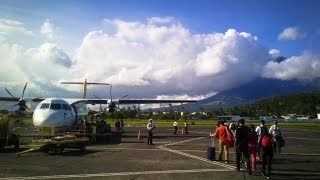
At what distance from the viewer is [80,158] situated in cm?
1766

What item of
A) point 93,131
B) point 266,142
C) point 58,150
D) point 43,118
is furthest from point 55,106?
point 266,142

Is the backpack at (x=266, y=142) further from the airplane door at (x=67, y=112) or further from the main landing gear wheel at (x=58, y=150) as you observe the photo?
the airplane door at (x=67, y=112)

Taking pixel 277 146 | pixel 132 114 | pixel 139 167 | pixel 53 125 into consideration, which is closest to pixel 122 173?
pixel 139 167

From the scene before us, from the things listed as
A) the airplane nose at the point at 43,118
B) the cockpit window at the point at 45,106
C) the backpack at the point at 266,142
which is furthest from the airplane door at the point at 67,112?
the backpack at the point at 266,142

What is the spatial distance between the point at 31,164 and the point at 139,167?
13.6ft

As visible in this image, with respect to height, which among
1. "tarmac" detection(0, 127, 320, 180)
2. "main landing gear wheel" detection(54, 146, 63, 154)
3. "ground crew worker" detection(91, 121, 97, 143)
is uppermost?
"ground crew worker" detection(91, 121, 97, 143)

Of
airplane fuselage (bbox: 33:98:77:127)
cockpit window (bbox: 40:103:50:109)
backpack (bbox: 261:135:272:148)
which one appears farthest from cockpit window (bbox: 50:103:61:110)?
backpack (bbox: 261:135:272:148)

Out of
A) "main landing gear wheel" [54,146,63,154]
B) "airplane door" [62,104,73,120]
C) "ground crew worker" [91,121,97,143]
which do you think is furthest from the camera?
"ground crew worker" [91,121,97,143]

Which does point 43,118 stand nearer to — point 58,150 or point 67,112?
point 67,112

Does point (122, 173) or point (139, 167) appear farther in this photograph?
point (139, 167)

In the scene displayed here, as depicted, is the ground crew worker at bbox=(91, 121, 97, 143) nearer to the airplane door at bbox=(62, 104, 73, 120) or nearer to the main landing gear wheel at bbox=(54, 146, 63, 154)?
the airplane door at bbox=(62, 104, 73, 120)

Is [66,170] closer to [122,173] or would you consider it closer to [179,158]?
[122,173]

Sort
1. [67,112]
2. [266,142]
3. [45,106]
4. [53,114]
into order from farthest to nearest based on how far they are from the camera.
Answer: [67,112], [45,106], [53,114], [266,142]

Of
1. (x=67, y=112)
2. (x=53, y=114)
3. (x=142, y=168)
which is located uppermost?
(x=67, y=112)
